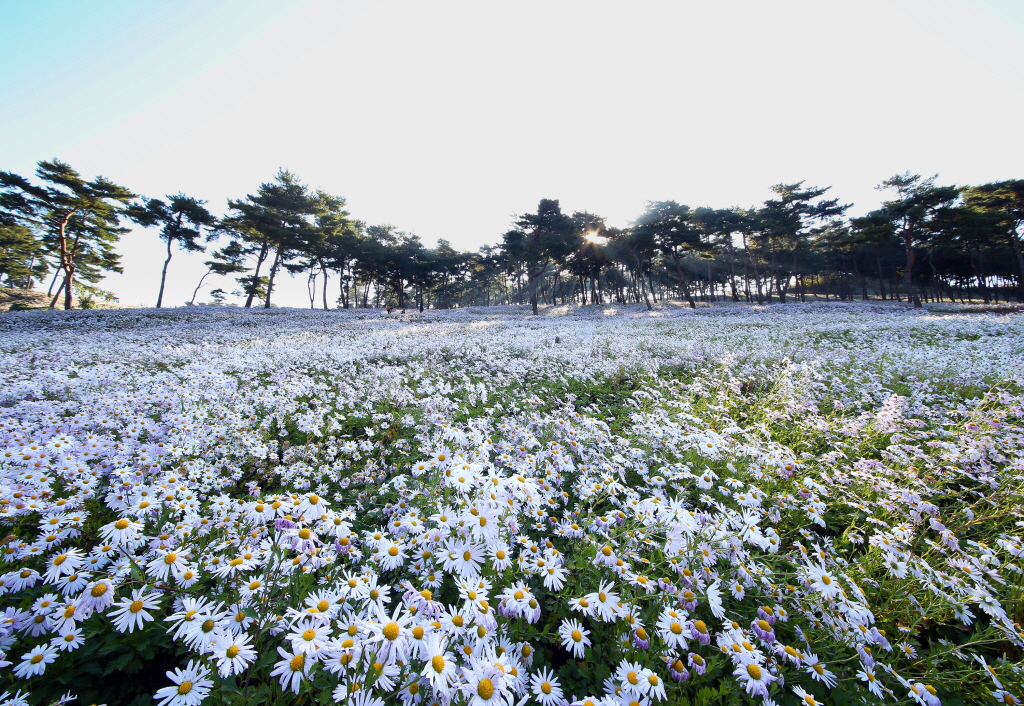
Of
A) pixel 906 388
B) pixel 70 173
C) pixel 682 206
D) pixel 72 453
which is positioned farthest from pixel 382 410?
pixel 70 173

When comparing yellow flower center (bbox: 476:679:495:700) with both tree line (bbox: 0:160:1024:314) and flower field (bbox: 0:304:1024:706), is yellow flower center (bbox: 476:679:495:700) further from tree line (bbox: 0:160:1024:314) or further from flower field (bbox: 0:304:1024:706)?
tree line (bbox: 0:160:1024:314)

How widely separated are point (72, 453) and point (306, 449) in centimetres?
184

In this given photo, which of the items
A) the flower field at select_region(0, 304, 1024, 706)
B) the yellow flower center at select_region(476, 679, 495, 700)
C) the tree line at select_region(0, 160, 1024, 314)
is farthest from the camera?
the tree line at select_region(0, 160, 1024, 314)

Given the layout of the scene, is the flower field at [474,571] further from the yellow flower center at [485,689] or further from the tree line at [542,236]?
the tree line at [542,236]

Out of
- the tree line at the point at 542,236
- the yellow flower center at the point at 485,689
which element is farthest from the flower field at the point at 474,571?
the tree line at the point at 542,236

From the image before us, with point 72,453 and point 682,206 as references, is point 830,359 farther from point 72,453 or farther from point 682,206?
point 682,206

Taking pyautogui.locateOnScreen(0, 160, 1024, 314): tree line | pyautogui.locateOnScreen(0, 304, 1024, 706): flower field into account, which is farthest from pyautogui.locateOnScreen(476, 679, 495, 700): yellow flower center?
pyautogui.locateOnScreen(0, 160, 1024, 314): tree line

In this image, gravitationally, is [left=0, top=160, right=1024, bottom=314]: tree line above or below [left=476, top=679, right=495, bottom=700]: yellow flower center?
above

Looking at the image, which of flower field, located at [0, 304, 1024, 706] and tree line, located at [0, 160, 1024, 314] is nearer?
flower field, located at [0, 304, 1024, 706]

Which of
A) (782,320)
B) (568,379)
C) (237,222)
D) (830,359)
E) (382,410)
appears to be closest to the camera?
(382,410)

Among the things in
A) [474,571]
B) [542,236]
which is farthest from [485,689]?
[542,236]

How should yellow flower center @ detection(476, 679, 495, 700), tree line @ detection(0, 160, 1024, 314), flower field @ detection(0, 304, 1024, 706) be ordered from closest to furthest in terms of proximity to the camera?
yellow flower center @ detection(476, 679, 495, 700) < flower field @ detection(0, 304, 1024, 706) < tree line @ detection(0, 160, 1024, 314)

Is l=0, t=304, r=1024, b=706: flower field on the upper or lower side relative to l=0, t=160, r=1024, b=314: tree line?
lower

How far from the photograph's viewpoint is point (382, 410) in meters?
5.88
